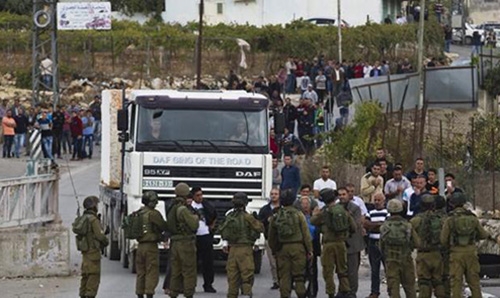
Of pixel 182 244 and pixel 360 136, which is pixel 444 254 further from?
pixel 360 136

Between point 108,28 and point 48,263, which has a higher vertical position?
point 108,28

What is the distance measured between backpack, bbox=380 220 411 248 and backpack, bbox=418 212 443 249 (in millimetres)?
337

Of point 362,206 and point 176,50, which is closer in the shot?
point 362,206

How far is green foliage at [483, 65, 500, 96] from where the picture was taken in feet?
147

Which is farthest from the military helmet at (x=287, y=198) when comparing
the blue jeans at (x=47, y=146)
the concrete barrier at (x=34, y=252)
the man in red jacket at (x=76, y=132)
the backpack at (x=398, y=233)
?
the man in red jacket at (x=76, y=132)

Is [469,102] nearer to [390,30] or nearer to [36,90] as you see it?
[36,90]

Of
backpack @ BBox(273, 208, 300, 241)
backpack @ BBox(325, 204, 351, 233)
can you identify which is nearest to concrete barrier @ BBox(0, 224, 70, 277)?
backpack @ BBox(273, 208, 300, 241)

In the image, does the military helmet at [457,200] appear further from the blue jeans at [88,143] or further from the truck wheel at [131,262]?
the blue jeans at [88,143]

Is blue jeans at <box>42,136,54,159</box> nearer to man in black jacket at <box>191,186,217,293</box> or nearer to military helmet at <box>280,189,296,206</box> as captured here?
man in black jacket at <box>191,186,217,293</box>

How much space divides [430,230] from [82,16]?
39.4 metres

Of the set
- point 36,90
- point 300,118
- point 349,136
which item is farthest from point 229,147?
point 36,90

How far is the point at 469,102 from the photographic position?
42.8 m

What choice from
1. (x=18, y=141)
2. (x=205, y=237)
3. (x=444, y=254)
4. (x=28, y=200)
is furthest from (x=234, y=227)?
(x=18, y=141)

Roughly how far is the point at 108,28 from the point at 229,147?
125 feet
